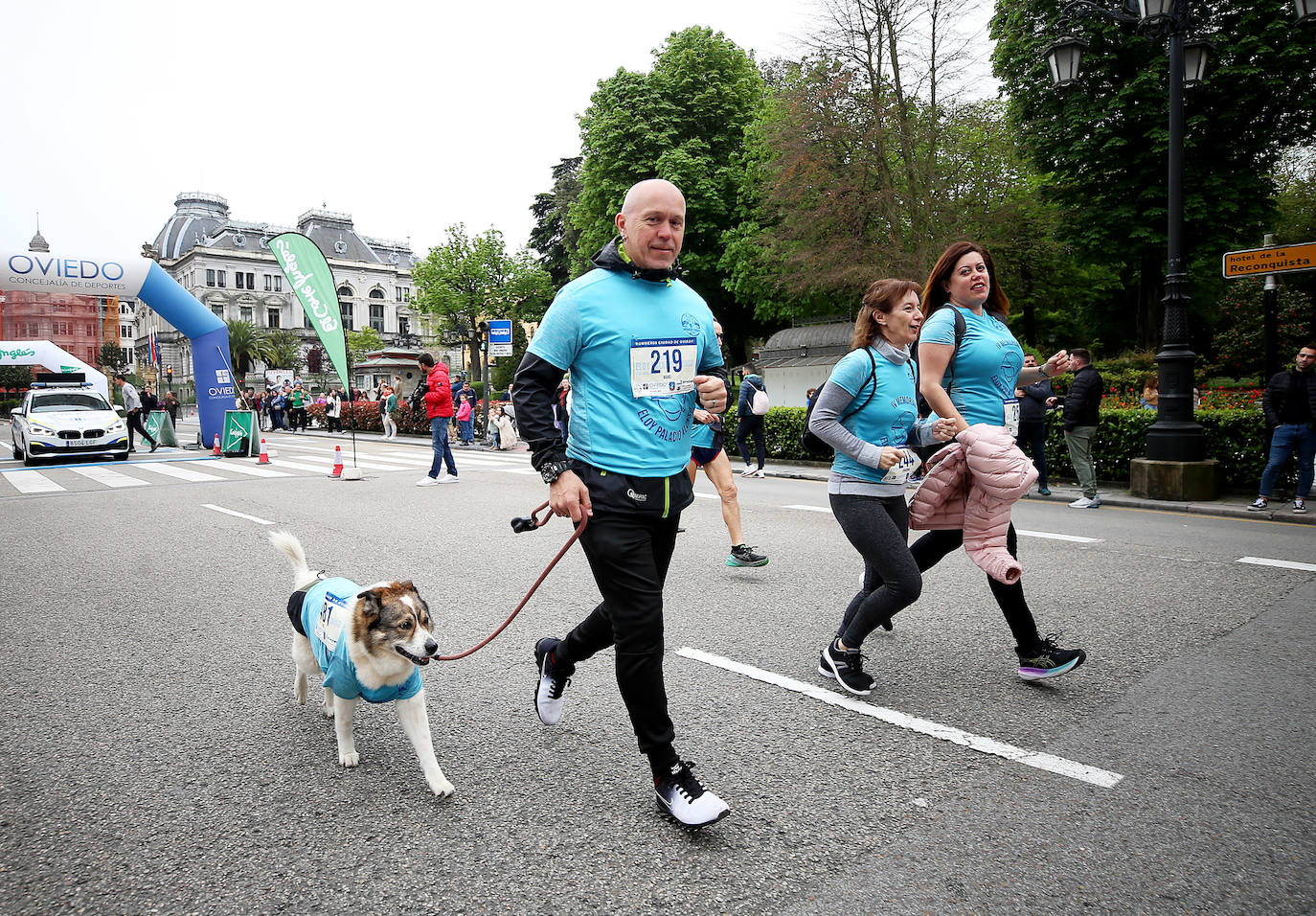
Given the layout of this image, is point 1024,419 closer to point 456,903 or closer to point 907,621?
point 907,621

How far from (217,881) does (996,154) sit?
2490cm

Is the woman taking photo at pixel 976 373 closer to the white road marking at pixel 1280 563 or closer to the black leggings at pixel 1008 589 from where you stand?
the black leggings at pixel 1008 589

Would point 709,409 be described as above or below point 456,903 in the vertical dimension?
above

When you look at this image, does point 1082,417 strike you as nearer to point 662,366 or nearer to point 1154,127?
point 662,366

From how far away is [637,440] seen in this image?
9.03 ft

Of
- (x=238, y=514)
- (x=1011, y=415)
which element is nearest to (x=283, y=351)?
(x=238, y=514)

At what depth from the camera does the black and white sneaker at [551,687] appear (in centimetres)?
340

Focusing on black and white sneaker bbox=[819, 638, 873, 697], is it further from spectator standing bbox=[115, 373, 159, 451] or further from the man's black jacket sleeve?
spectator standing bbox=[115, 373, 159, 451]

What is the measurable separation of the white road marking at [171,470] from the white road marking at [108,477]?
2.06ft

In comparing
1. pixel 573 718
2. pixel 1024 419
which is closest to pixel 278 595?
pixel 573 718

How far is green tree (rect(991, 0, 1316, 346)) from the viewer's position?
849 inches

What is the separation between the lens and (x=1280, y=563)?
658 centimetres

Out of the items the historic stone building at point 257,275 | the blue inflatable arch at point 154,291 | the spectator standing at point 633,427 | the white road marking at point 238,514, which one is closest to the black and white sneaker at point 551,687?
the spectator standing at point 633,427

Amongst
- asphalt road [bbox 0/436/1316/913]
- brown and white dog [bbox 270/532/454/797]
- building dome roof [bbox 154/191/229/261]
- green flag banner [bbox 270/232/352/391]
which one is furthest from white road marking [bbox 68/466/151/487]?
building dome roof [bbox 154/191/229/261]
